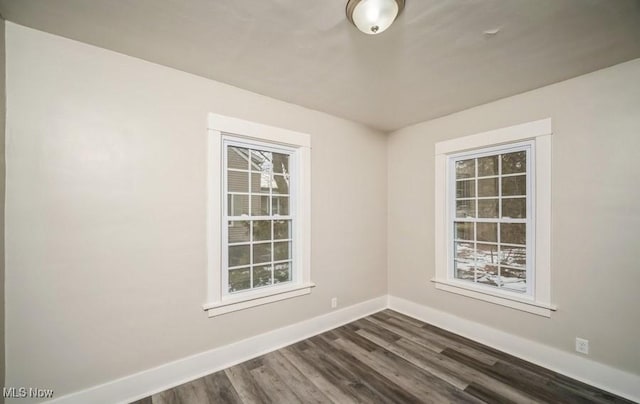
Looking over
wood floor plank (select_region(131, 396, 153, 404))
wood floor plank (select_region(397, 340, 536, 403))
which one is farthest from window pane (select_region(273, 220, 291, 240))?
wood floor plank (select_region(397, 340, 536, 403))

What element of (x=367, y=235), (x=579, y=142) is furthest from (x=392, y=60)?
(x=367, y=235)

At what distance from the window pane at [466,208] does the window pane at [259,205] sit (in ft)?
7.62

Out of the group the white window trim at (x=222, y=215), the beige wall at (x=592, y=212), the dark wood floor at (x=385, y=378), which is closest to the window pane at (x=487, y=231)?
the beige wall at (x=592, y=212)

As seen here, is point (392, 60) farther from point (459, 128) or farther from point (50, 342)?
point (50, 342)

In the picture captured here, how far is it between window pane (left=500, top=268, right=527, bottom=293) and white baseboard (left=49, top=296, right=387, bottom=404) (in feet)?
6.12

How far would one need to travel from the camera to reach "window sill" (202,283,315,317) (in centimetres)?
232

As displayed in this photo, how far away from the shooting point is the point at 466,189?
311cm

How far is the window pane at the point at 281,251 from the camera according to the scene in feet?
9.33

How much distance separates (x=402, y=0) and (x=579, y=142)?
2.10m

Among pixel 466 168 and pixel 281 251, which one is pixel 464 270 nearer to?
pixel 466 168

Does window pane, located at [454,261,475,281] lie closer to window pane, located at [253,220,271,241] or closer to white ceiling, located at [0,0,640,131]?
white ceiling, located at [0,0,640,131]

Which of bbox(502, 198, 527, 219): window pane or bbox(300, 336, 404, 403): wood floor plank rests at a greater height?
bbox(502, 198, 527, 219): window pane

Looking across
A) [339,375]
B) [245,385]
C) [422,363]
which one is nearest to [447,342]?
[422,363]

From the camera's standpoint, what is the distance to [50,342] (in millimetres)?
1730
